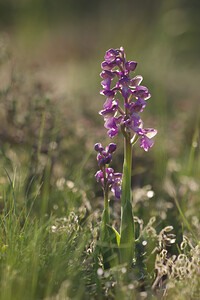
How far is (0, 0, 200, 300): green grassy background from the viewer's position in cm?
151

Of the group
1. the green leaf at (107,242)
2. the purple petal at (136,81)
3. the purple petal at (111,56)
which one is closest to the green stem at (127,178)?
the green leaf at (107,242)

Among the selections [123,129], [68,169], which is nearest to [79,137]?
[68,169]

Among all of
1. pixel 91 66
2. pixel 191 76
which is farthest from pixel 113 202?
pixel 191 76

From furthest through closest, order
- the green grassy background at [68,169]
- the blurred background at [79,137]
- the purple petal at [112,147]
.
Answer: the blurred background at [79,137], the purple petal at [112,147], the green grassy background at [68,169]

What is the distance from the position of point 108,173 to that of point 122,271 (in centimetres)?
43

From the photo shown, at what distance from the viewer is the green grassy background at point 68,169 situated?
4.97 feet

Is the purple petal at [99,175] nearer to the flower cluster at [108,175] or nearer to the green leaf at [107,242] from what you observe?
the flower cluster at [108,175]

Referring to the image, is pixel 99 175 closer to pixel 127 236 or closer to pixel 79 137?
pixel 127 236

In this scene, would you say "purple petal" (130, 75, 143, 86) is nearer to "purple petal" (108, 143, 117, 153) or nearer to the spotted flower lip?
the spotted flower lip

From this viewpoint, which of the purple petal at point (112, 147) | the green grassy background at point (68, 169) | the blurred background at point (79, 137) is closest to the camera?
the green grassy background at point (68, 169)

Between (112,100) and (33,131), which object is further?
(33,131)

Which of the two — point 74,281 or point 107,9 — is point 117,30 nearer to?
point 107,9

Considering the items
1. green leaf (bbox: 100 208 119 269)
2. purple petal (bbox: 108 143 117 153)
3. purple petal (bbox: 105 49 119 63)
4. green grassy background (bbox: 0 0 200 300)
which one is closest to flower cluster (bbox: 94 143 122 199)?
purple petal (bbox: 108 143 117 153)

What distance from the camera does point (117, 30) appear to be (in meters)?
8.59
